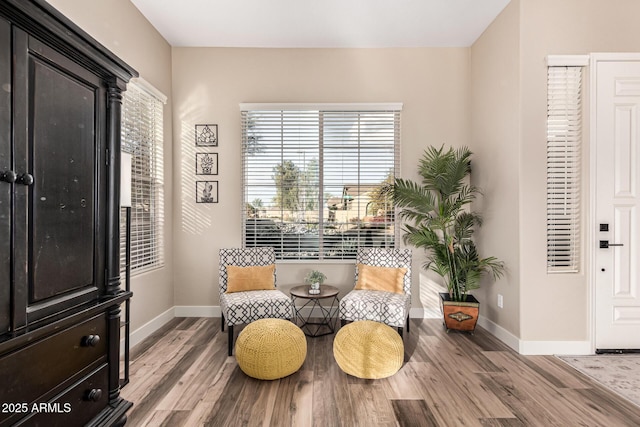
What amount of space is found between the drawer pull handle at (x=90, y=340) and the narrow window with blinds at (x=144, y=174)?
5.53 ft

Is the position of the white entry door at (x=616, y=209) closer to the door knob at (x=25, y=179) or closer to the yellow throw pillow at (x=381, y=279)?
the yellow throw pillow at (x=381, y=279)

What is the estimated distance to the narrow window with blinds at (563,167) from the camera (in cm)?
302

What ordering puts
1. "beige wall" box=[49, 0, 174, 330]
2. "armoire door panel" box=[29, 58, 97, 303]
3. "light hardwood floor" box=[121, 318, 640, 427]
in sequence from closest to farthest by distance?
"armoire door panel" box=[29, 58, 97, 303]
"light hardwood floor" box=[121, 318, 640, 427]
"beige wall" box=[49, 0, 174, 330]

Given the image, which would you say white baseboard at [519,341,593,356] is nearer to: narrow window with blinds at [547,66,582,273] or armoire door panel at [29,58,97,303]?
narrow window with blinds at [547,66,582,273]

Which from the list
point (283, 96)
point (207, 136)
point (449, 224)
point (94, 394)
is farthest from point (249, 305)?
point (283, 96)

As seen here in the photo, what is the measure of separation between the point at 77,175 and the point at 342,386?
6.93 feet

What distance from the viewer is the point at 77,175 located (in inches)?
56.6

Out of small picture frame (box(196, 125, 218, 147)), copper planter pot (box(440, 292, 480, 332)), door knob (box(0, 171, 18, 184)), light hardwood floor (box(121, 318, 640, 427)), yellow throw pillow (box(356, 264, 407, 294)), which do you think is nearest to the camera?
door knob (box(0, 171, 18, 184))

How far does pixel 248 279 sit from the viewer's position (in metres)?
3.51

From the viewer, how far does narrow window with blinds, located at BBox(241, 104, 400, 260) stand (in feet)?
13.3

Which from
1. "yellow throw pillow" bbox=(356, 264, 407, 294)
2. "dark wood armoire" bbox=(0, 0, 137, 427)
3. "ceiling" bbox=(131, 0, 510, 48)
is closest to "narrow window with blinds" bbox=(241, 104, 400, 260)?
"yellow throw pillow" bbox=(356, 264, 407, 294)

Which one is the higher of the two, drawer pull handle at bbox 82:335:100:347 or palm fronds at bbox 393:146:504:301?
palm fronds at bbox 393:146:504:301

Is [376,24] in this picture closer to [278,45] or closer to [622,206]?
[278,45]

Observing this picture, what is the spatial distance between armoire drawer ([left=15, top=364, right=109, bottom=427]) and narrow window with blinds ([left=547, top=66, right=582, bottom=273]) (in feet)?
11.4
